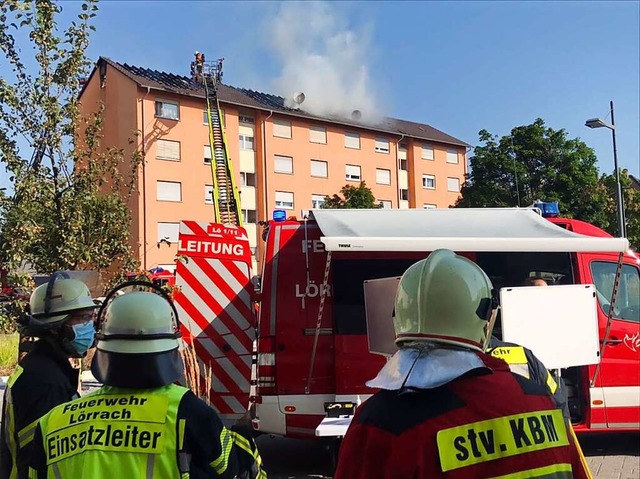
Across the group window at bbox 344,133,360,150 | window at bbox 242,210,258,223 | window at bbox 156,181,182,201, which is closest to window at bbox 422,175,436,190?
window at bbox 344,133,360,150

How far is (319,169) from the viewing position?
41000 millimetres

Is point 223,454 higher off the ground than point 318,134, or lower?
lower

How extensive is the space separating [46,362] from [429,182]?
1812 inches

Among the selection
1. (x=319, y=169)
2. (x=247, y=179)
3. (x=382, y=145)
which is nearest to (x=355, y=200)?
(x=319, y=169)

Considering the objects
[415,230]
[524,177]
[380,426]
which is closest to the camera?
[380,426]

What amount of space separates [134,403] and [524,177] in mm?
24602

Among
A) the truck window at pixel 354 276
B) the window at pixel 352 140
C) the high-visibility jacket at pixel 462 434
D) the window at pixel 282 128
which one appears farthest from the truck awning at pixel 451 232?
the window at pixel 352 140

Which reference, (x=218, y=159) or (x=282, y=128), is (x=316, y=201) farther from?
(x=218, y=159)

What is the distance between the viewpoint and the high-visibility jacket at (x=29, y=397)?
2320 mm

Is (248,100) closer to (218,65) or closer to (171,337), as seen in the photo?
(218,65)

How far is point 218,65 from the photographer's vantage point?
38.4 m

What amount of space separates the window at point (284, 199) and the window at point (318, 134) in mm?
4253

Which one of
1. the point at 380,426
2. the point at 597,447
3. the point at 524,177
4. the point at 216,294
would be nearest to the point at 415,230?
the point at 216,294

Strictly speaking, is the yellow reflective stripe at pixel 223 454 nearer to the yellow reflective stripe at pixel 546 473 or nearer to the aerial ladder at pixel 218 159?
the yellow reflective stripe at pixel 546 473
